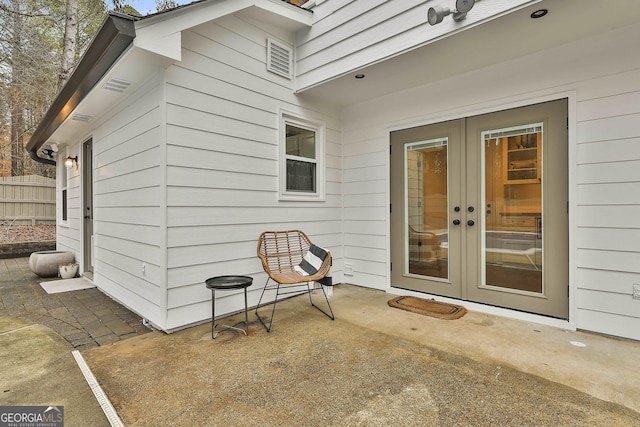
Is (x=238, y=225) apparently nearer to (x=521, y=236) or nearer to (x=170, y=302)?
(x=170, y=302)

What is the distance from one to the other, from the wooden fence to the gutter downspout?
582 centimetres

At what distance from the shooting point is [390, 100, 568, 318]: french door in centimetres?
302

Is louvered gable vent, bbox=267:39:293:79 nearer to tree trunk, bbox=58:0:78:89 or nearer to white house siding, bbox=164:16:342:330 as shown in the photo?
white house siding, bbox=164:16:342:330

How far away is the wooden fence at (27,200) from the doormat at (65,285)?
558cm

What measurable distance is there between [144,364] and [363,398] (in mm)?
1567

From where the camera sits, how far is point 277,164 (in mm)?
3758

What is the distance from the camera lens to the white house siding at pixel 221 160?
2.89 metres

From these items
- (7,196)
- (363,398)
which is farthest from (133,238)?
(7,196)

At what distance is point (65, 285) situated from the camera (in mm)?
4500

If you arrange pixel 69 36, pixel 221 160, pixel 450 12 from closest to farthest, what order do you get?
pixel 450 12
pixel 221 160
pixel 69 36

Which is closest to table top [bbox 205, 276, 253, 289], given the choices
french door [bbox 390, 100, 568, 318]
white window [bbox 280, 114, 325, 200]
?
white window [bbox 280, 114, 325, 200]

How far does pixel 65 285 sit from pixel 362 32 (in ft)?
17.0
